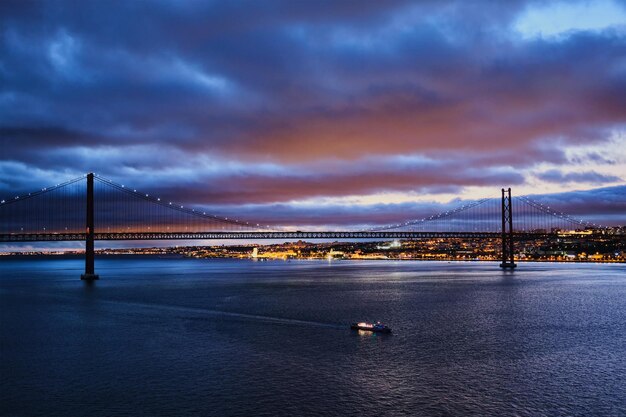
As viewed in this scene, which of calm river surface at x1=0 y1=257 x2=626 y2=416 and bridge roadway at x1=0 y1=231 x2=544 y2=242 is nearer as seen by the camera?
calm river surface at x1=0 y1=257 x2=626 y2=416

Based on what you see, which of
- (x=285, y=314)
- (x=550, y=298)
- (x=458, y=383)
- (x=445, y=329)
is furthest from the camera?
(x=550, y=298)

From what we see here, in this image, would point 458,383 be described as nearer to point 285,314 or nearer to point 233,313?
point 285,314

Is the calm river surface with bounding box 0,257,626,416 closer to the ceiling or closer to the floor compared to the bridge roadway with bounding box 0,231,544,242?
closer to the floor

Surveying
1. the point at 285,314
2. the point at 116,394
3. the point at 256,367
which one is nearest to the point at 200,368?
the point at 256,367

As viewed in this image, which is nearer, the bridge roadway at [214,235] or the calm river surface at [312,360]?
the calm river surface at [312,360]

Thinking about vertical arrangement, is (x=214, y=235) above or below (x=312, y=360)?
above

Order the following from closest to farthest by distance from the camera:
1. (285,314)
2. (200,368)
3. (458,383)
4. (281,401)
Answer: (281,401) → (458,383) → (200,368) → (285,314)

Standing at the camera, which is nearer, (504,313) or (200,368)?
(200,368)

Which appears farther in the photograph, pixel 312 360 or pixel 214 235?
pixel 214 235
